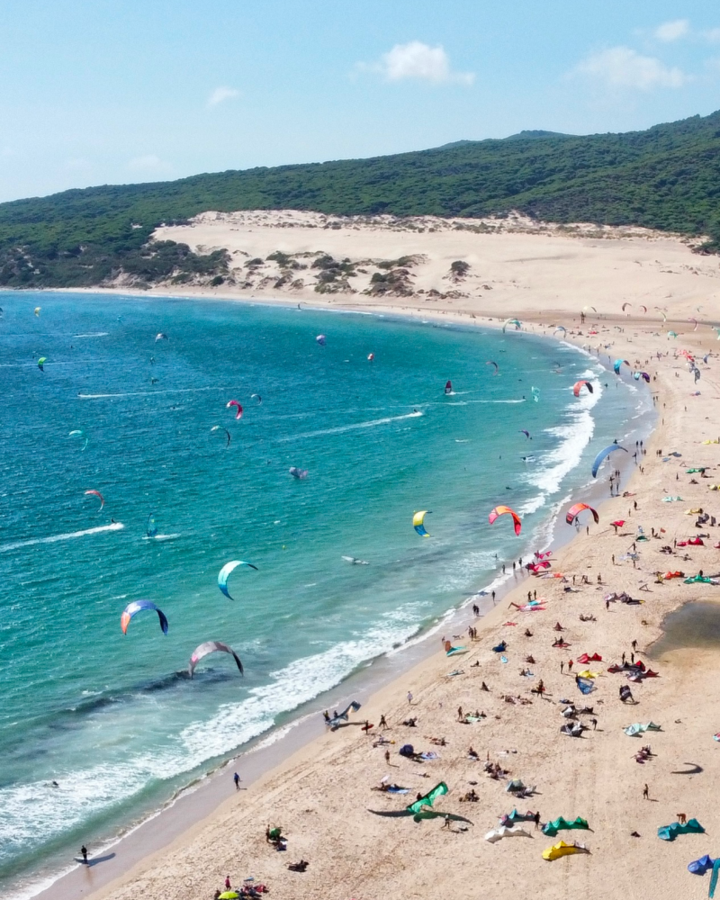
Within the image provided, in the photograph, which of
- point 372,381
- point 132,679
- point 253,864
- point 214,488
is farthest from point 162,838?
point 372,381

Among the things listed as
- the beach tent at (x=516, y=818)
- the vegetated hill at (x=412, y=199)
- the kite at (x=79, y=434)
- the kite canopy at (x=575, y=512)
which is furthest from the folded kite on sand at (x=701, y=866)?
the vegetated hill at (x=412, y=199)

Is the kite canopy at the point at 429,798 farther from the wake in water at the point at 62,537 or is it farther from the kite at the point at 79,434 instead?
the kite at the point at 79,434

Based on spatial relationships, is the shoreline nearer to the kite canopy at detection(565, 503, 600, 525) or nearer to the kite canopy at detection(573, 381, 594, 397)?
the kite canopy at detection(565, 503, 600, 525)

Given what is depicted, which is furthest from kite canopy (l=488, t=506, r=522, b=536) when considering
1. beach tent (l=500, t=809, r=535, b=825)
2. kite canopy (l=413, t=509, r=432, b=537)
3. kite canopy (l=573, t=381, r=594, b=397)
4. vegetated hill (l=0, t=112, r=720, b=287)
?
vegetated hill (l=0, t=112, r=720, b=287)

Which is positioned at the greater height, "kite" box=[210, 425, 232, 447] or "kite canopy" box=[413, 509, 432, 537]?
"kite" box=[210, 425, 232, 447]

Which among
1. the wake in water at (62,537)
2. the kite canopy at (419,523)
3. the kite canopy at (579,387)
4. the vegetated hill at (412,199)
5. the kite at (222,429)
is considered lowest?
the wake in water at (62,537)

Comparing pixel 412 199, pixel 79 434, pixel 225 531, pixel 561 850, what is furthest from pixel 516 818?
pixel 412 199
